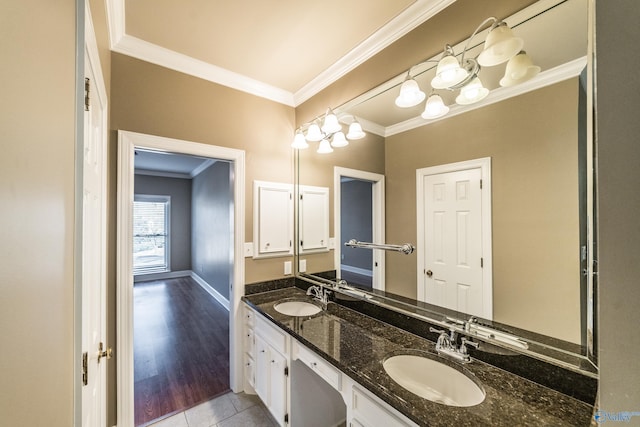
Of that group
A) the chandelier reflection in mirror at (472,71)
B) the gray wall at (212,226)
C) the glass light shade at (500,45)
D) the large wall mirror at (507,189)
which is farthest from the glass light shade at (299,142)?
the gray wall at (212,226)

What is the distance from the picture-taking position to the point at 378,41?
1.66m

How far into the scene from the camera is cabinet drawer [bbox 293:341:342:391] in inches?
47.3

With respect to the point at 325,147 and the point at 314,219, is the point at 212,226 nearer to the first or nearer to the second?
the point at 314,219

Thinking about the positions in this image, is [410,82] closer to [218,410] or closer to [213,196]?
[218,410]

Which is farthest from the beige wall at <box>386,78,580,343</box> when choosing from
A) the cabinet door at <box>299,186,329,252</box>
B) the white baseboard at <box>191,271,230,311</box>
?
the white baseboard at <box>191,271,230,311</box>

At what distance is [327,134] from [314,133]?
0.42 feet

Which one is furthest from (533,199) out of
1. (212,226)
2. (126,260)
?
(212,226)

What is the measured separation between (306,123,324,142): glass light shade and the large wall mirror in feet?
1.68

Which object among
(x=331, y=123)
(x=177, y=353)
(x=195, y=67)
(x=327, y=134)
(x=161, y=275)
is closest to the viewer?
(x=195, y=67)

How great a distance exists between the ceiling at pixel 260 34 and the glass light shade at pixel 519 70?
1.59 feet

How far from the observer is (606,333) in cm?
39

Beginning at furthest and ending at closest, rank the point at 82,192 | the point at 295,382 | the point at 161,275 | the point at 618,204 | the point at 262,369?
the point at 161,275 → the point at 262,369 → the point at 295,382 → the point at 82,192 → the point at 618,204

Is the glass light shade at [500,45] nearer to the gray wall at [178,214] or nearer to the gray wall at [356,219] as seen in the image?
the gray wall at [356,219]

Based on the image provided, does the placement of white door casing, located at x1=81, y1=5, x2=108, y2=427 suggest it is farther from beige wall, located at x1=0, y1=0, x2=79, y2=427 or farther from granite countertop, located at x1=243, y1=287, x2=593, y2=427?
granite countertop, located at x1=243, y1=287, x2=593, y2=427
